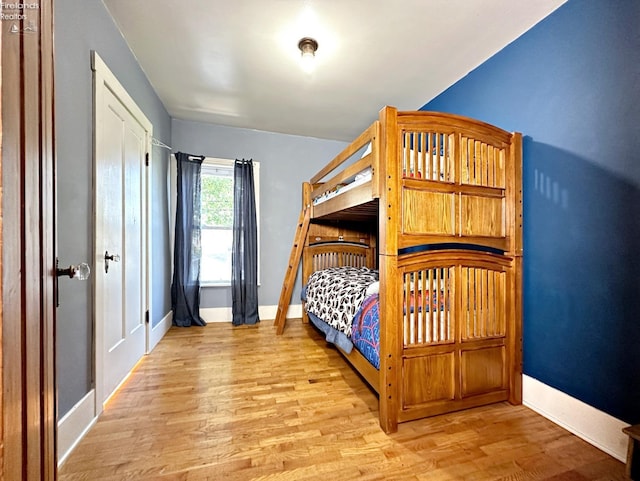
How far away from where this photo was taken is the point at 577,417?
1.46 metres

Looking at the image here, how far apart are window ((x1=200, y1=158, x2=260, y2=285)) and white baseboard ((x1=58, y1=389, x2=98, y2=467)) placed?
6.50ft

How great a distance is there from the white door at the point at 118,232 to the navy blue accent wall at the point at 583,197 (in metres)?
2.72

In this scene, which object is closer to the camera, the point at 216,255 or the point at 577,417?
the point at 577,417

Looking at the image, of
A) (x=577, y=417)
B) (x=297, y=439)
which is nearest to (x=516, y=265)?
(x=577, y=417)

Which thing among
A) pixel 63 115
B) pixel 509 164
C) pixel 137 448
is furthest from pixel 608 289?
pixel 63 115

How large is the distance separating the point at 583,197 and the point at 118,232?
2962mm

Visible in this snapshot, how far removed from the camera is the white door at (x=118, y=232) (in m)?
1.61

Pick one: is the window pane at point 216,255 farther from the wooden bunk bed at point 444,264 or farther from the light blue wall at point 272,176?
the wooden bunk bed at point 444,264

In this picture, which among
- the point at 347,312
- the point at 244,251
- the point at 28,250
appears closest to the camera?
the point at 28,250

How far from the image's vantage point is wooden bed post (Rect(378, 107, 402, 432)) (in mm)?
1446

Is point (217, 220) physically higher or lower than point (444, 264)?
higher

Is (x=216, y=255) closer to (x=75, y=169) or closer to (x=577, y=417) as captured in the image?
(x=75, y=169)

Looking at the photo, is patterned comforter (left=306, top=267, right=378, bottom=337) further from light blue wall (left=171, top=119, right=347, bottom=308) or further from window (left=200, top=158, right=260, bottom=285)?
window (left=200, top=158, right=260, bottom=285)

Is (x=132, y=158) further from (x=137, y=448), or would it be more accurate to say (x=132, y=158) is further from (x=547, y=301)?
(x=547, y=301)
